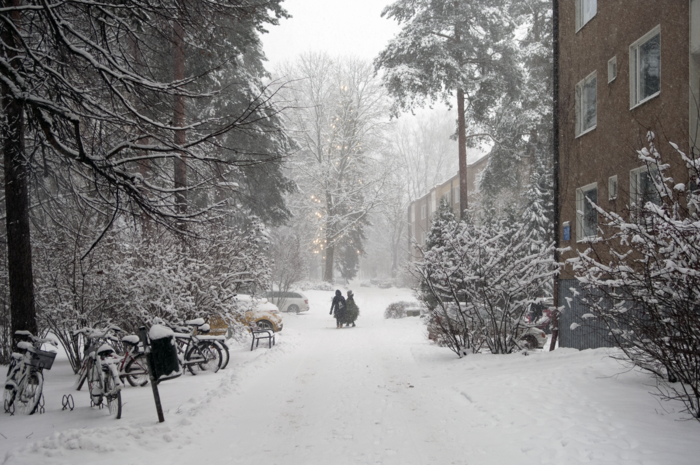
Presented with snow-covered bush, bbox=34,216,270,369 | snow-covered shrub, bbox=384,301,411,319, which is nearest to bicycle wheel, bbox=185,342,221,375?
snow-covered bush, bbox=34,216,270,369

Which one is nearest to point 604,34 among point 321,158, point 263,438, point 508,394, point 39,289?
point 508,394

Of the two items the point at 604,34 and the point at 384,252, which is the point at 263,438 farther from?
the point at 384,252

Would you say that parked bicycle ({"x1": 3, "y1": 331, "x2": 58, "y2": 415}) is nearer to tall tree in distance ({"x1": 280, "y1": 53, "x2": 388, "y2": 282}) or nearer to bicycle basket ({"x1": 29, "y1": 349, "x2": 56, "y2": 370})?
bicycle basket ({"x1": 29, "y1": 349, "x2": 56, "y2": 370})

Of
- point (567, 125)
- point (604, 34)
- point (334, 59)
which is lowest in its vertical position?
point (567, 125)

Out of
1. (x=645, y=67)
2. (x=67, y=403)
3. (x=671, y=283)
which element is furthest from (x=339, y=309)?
(x=671, y=283)

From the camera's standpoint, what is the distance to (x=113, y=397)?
6.69m

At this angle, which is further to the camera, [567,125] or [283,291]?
[283,291]

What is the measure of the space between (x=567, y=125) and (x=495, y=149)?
43.4 feet

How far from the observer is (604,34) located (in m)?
13.0

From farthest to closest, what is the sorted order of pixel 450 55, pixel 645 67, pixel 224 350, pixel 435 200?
pixel 435 200 → pixel 450 55 → pixel 645 67 → pixel 224 350

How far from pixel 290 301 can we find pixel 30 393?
2415 cm

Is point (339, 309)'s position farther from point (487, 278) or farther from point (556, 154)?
point (487, 278)

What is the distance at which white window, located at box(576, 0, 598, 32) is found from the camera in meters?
13.8

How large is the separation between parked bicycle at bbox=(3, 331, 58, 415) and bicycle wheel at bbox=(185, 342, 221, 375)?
3084 mm
